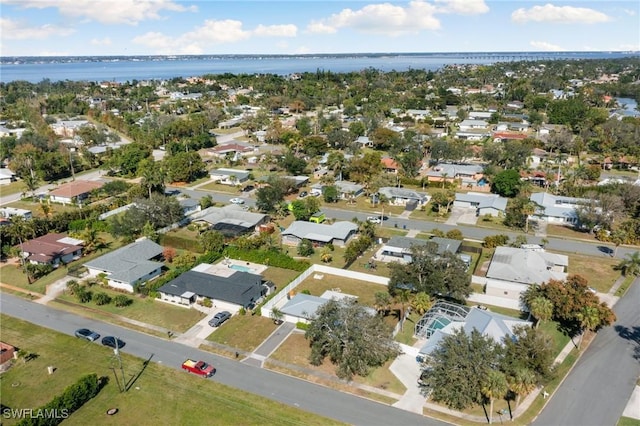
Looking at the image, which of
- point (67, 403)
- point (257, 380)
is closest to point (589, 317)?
point (257, 380)

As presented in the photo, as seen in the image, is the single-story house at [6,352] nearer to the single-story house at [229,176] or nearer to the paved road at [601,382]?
the paved road at [601,382]

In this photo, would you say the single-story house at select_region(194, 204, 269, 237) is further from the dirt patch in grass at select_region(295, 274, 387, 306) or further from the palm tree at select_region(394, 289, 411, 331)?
the palm tree at select_region(394, 289, 411, 331)

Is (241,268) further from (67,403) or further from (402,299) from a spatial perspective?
(67,403)

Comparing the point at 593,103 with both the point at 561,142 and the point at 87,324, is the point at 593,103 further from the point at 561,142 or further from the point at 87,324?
the point at 87,324

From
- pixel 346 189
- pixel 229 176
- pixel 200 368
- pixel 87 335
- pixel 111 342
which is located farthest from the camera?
pixel 229 176

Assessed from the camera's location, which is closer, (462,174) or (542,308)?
(542,308)

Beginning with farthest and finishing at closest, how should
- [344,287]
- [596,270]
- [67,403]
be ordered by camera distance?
1. [596,270]
2. [344,287]
3. [67,403]

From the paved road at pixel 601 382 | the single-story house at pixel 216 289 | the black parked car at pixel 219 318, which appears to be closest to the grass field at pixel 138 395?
the black parked car at pixel 219 318
